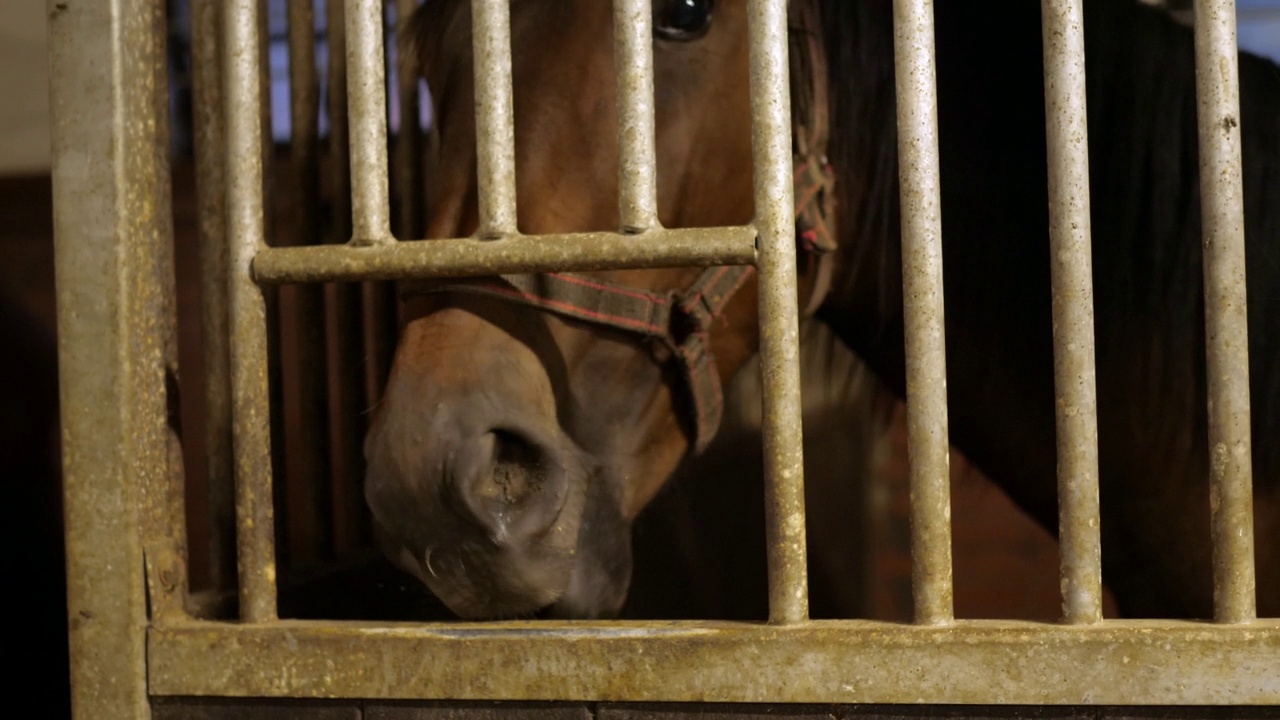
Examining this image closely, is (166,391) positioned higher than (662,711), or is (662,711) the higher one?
(166,391)

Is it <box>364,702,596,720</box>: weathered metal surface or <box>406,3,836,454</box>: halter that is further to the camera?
<box>406,3,836,454</box>: halter

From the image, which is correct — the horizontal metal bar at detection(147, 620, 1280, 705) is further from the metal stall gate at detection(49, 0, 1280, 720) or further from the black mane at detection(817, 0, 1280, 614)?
the black mane at detection(817, 0, 1280, 614)

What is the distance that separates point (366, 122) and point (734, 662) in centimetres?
43

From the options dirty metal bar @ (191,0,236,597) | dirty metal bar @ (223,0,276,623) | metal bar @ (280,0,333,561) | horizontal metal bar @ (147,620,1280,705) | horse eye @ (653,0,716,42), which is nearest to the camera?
horizontal metal bar @ (147,620,1280,705)

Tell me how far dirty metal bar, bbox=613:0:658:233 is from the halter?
0.17m

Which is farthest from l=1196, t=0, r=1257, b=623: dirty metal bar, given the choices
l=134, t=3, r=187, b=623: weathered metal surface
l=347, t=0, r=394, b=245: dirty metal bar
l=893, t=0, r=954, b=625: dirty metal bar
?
Result: l=134, t=3, r=187, b=623: weathered metal surface

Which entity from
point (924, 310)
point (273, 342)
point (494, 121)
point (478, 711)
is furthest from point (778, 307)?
point (273, 342)

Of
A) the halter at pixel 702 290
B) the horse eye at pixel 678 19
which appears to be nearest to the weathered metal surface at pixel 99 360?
the halter at pixel 702 290

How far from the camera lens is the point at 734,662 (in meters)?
0.67

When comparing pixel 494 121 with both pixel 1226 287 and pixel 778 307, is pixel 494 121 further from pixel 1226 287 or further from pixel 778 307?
pixel 1226 287

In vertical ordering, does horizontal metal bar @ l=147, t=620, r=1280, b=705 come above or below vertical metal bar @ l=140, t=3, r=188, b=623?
below

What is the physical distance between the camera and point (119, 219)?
0.72 m

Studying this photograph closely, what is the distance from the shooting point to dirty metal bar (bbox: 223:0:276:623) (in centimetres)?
74

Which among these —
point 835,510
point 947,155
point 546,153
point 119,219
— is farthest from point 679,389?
point 835,510
